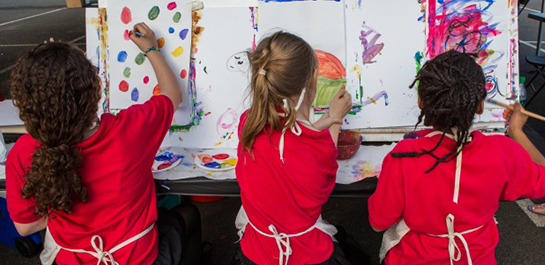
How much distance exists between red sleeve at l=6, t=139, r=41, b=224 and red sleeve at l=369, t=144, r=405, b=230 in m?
1.24

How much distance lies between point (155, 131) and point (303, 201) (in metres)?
0.66

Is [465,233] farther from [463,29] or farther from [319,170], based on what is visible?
[463,29]

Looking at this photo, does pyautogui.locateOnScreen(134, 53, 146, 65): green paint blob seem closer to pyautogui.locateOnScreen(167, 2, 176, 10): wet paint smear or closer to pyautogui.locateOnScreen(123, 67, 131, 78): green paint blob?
pyautogui.locateOnScreen(123, 67, 131, 78): green paint blob

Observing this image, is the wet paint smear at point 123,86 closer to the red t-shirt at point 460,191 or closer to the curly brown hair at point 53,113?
the curly brown hair at point 53,113

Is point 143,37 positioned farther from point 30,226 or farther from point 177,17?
point 30,226

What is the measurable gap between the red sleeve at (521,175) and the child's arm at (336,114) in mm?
600

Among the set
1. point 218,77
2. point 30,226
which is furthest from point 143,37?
point 30,226

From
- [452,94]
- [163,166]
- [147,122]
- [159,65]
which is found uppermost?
[159,65]

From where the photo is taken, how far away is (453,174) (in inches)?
53.6

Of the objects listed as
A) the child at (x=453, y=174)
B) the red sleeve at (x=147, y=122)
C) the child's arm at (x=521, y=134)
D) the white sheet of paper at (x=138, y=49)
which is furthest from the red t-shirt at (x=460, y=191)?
the white sheet of paper at (x=138, y=49)

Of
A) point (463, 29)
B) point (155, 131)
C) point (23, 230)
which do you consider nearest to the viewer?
point (23, 230)

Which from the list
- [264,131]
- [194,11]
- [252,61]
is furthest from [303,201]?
[194,11]

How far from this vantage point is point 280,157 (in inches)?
57.5

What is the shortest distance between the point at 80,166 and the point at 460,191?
128 centimetres
